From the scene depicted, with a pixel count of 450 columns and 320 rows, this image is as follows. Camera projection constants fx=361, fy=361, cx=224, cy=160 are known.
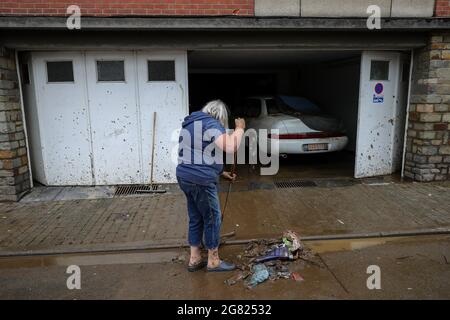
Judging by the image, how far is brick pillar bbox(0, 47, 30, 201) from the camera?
231 inches

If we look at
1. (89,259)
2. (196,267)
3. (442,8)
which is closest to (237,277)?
(196,267)

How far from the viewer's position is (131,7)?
5.77m

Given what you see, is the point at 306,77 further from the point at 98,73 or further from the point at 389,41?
the point at 98,73

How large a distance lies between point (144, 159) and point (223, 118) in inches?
138

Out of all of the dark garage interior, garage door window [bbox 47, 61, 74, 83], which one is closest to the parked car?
the dark garage interior

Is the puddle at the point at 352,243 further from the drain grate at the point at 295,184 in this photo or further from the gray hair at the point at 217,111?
the drain grate at the point at 295,184

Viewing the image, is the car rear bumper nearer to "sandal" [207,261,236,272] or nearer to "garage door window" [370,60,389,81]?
"garage door window" [370,60,389,81]

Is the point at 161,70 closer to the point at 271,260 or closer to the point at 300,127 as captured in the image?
the point at 300,127

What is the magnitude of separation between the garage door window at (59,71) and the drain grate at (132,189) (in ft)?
6.92

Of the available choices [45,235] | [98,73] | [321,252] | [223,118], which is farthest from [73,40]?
[321,252]

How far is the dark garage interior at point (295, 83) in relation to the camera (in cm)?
775

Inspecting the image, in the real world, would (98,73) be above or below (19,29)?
below

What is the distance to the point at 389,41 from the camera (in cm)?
644

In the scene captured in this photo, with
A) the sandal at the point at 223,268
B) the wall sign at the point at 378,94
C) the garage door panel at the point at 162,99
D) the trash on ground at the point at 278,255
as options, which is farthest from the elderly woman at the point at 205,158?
the wall sign at the point at 378,94
